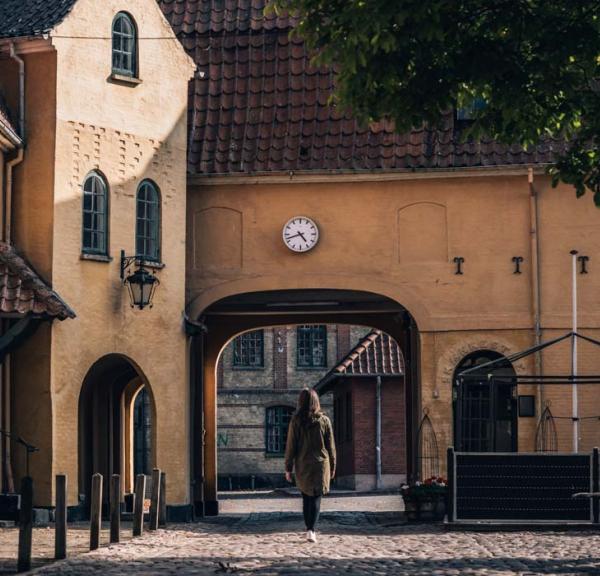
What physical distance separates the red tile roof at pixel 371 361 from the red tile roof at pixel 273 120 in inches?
885

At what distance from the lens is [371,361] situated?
52.5 m

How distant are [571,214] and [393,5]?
1371 cm

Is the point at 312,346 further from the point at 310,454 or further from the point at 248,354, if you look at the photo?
the point at 310,454

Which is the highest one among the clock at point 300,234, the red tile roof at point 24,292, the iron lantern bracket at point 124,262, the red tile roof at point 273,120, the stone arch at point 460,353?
the red tile roof at point 273,120

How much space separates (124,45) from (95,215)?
9.96 feet

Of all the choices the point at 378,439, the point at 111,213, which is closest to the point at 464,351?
the point at 111,213

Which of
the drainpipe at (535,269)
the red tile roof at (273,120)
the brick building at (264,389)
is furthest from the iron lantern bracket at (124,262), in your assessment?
the brick building at (264,389)

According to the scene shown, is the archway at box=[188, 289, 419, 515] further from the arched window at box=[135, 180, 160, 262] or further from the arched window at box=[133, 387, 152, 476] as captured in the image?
the arched window at box=[133, 387, 152, 476]

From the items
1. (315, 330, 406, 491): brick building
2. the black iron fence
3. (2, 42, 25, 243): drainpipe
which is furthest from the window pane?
the black iron fence

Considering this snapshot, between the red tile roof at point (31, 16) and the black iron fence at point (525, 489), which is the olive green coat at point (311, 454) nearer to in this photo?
the black iron fence at point (525, 489)

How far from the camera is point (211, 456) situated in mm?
31125

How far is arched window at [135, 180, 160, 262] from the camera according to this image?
26.7 meters

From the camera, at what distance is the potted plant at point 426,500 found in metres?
24.1

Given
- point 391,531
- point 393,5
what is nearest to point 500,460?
point 391,531
